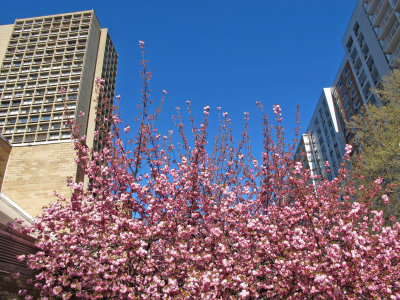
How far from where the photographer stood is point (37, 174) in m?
19.5

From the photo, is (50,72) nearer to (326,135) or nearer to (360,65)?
(326,135)

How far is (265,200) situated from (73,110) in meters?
56.5

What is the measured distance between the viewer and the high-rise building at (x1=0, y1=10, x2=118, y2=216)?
62031mm

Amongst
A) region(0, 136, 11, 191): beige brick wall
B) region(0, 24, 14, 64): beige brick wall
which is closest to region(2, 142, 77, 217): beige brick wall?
region(0, 136, 11, 191): beige brick wall

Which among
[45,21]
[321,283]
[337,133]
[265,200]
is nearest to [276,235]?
[321,283]

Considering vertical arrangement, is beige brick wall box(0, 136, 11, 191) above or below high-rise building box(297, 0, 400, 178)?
below

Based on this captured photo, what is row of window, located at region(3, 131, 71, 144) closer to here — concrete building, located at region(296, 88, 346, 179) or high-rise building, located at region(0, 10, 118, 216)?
Answer: high-rise building, located at region(0, 10, 118, 216)

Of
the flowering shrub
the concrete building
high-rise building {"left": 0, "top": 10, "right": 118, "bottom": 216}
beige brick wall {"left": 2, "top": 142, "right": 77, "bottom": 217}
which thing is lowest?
the flowering shrub

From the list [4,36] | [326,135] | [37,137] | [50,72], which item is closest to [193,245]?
[326,135]

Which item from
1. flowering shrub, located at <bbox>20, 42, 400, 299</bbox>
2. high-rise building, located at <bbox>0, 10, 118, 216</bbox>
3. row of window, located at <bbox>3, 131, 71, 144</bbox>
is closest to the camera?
flowering shrub, located at <bbox>20, 42, 400, 299</bbox>

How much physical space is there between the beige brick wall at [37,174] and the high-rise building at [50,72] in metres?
36.5

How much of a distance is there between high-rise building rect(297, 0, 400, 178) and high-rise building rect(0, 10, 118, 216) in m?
41.6

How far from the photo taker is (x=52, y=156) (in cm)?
1988

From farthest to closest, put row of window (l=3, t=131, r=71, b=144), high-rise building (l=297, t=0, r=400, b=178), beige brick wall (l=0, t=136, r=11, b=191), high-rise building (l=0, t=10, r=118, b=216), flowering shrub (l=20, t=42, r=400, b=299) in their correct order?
high-rise building (l=0, t=10, r=118, b=216)
row of window (l=3, t=131, r=71, b=144)
high-rise building (l=297, t=0, r=400, b=178)
beige brick wall (l=0, t=136, r=11, b=191)
flowering shrub (l=20, t=42, r=400, b=299)
